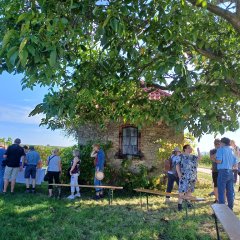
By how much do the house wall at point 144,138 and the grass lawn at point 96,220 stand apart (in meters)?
3.44

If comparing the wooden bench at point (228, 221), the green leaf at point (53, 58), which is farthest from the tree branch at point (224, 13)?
the green leaf at point (53, 58)

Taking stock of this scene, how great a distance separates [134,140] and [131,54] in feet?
34.1

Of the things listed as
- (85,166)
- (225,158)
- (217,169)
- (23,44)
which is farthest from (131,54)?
(85,166)

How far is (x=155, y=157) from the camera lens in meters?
15.5

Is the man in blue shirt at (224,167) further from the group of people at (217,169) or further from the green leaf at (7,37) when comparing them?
the green leaf at (7,37)

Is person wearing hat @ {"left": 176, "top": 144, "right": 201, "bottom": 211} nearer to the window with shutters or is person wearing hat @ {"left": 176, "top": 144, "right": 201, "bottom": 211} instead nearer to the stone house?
the stone house

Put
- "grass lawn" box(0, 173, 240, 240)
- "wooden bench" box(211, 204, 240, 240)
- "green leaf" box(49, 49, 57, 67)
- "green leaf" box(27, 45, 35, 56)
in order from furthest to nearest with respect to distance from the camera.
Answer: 1. "grass lawn" box(0, 173, 240, 240)
2. "wooden bench" box(211, 204, 240, 240)
3. "green leaf" box(49, 49, 57, 67)
4. "green leaf" box(27, 45, 35, 56)

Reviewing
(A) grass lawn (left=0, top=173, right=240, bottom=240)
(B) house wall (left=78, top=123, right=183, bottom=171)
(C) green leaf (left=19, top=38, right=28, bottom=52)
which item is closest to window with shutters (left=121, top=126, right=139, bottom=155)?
(B) house wall (left=78, top=123, right=183, bottom=171)

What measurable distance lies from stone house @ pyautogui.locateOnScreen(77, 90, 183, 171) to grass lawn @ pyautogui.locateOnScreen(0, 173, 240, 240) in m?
3.47

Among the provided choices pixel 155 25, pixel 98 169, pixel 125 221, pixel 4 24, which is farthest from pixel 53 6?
pixel 98 169

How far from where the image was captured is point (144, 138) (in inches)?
619

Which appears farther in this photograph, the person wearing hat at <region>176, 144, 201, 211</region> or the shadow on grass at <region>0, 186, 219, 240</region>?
the person wearing hat at <region>176, 144, 201, 211</region>

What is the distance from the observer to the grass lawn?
24.3ft

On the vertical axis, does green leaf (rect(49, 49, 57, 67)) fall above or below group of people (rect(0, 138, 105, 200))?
above
